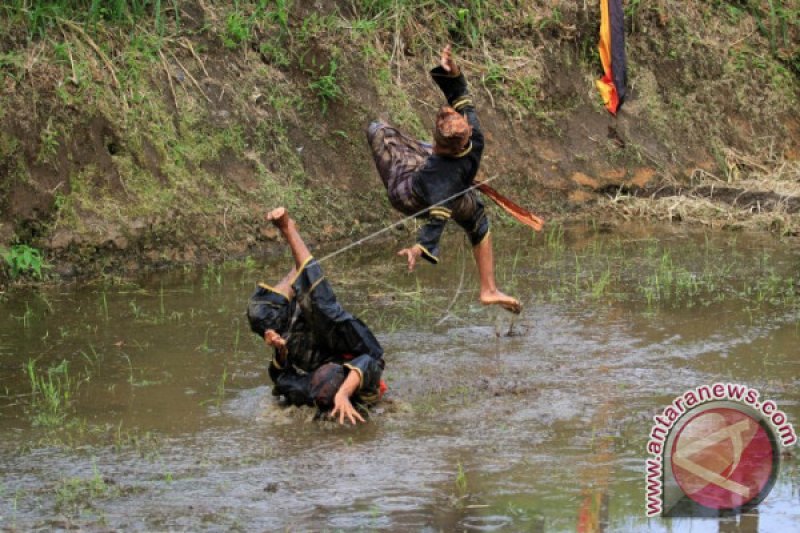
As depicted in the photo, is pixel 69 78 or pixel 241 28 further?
pixel 241 28

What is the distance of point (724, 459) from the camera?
231 inches

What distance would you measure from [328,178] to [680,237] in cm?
291

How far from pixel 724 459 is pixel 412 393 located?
1796 millimetres

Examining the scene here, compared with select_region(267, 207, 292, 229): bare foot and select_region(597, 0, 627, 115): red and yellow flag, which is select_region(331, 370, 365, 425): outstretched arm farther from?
select_region(597, 0, 627, 115): red and yellow flag

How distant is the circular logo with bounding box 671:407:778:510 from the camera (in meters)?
5.53

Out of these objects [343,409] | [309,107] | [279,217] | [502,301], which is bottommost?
[343,409]

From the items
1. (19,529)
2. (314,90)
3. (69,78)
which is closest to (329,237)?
(314,90)

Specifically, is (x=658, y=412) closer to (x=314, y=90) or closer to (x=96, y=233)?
(x=96, y=233)

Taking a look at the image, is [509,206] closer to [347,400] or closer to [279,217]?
[347,400]

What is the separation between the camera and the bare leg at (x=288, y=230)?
618 centimetres

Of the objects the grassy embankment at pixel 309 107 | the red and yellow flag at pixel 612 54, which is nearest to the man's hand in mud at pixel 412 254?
the grassy embankment at pixel 309 107

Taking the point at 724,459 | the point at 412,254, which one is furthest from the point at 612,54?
the point at 724,459

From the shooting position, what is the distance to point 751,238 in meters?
10.8

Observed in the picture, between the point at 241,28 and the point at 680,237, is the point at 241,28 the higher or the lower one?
the higher one
